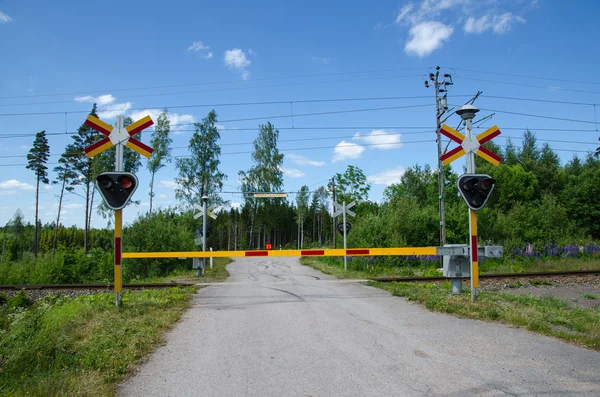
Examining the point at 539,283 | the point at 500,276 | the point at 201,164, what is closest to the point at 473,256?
the point at 539,283

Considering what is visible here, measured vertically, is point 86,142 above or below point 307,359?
above

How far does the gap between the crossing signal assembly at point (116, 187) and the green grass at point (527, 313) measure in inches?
263

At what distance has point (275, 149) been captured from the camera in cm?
4850

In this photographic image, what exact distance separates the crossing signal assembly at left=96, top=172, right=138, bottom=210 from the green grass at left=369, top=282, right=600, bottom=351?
6.68 meters

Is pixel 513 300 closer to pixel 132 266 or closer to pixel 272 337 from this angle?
pixel 272 337

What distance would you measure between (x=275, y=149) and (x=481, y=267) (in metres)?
30.3

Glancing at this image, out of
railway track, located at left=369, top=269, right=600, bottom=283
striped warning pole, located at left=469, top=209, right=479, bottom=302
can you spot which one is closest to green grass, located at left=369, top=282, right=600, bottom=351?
striped warning pole, located at left=469, top=209, right=479, bottom=302

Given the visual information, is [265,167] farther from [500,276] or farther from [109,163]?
[500,276]

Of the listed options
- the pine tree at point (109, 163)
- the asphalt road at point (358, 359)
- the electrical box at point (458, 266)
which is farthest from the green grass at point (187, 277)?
the pine tree at point (109, 163)

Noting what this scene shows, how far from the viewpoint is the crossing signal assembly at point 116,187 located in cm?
889

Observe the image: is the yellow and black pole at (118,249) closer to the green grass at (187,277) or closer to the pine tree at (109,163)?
the green grass at (187,277)

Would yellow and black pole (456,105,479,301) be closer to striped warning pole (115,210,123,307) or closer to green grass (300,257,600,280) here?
striped warning pole (115,210,123,307)

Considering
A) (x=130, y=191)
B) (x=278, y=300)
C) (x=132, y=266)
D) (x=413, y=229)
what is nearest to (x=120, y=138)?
(x=130, y=191)

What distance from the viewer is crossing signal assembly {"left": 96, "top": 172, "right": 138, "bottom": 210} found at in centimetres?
889
